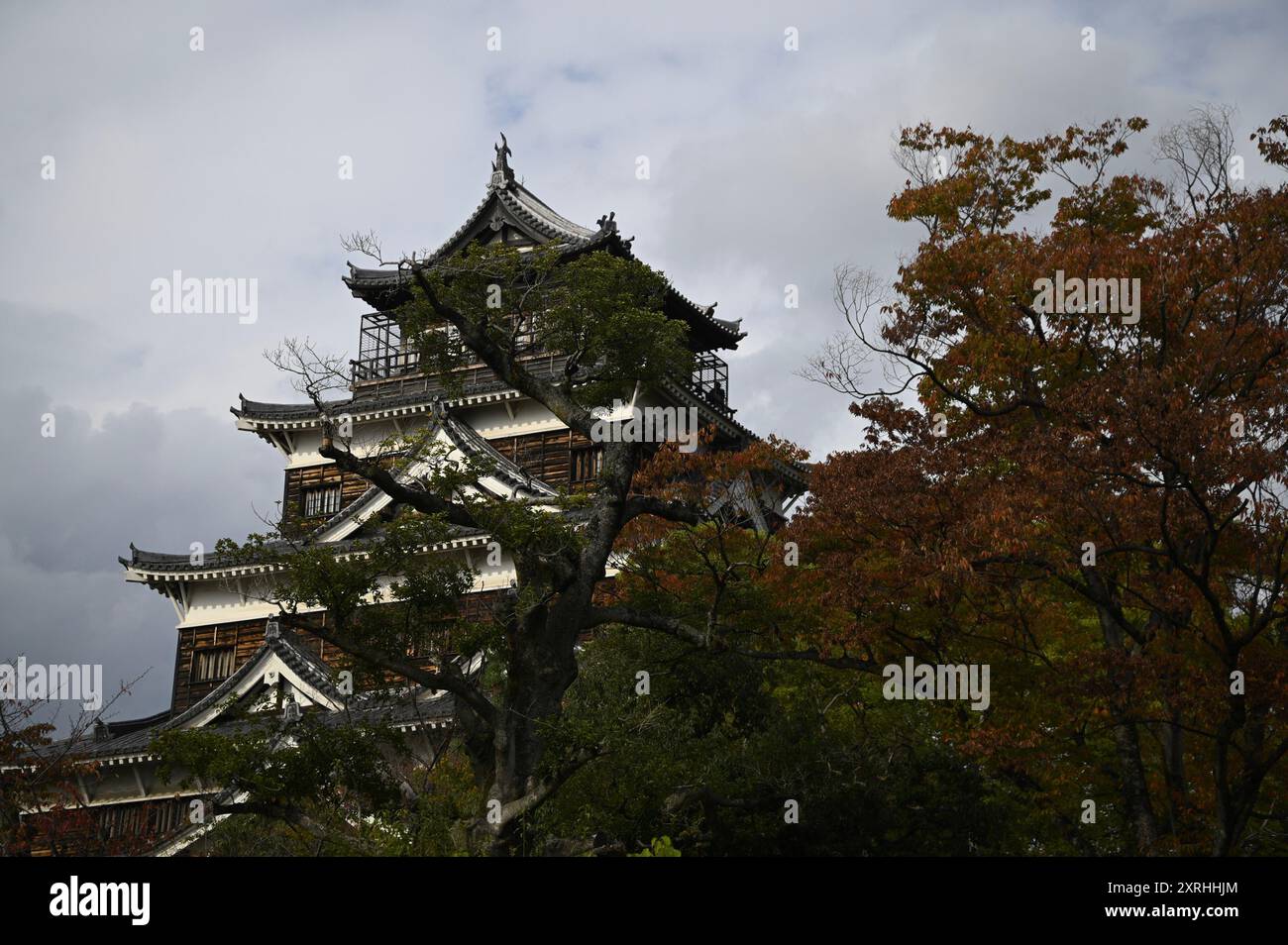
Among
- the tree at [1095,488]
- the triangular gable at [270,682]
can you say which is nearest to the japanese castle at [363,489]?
the triangular gable at [270,682]

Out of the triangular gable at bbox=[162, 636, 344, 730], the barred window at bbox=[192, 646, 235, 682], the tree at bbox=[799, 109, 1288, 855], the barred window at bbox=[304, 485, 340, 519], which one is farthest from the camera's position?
the barred window at bbox=[304, 485, 340, 519]

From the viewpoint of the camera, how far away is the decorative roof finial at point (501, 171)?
127 feet

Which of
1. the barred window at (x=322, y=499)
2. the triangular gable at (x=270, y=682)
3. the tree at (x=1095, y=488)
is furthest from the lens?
the barred window at (x=322, y=499)

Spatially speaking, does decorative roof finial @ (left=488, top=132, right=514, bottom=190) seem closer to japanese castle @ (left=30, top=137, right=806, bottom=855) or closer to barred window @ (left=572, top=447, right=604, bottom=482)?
japanese castle @ (left=30, top=137, right=806, bottom=855)

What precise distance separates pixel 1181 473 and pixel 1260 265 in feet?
11.8

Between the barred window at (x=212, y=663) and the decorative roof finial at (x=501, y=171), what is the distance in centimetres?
1651

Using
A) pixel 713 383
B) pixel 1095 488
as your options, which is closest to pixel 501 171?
pixel 713 383

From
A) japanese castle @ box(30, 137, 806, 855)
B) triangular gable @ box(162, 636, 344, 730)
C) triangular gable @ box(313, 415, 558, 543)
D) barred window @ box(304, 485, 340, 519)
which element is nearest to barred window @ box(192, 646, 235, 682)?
japanese castle @ box(30, 137, 806, 855)

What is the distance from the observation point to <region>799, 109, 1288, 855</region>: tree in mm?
14102

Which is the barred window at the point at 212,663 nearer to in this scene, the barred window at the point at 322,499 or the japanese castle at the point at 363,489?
the japanese castle at the point at 363,489

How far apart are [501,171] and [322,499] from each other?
1195 centimetres

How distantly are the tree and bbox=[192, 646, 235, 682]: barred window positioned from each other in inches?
821
